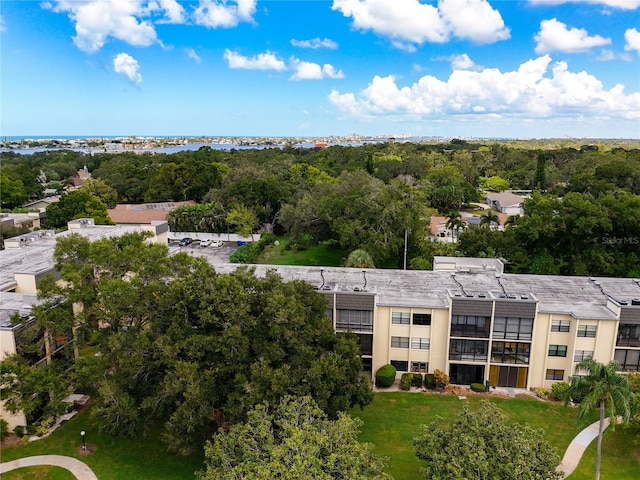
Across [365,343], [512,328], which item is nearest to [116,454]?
[365,343]

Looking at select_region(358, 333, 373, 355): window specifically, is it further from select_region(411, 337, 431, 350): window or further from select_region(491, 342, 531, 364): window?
select_region(491, 342, 531, 364): window

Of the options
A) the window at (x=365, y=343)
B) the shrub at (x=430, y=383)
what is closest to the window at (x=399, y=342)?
the window at (x=365, y=343)

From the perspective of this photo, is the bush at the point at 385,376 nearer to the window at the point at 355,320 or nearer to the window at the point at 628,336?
the window at the point at 355,320

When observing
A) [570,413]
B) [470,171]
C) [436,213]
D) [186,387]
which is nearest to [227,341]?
[186,387]

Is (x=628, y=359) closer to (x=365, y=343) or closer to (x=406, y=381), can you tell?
(x=406, y=381)

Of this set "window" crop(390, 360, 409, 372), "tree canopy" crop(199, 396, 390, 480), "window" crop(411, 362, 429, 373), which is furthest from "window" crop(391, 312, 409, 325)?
"tree canopy" crop(199, 396, 390, 480)
